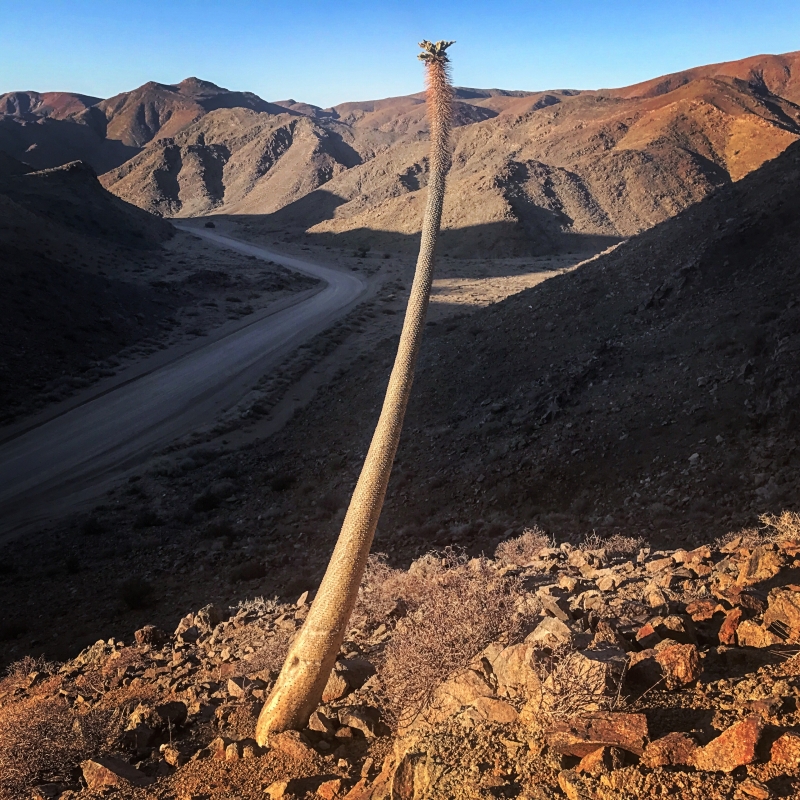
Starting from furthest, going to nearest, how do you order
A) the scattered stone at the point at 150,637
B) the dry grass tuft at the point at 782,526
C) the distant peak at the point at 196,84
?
the distant peak at the point at 196,84, the scattered stone at the point at 150,637, the dry grass tuft at the point at 782,526

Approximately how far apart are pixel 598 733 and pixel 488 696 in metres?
1.21

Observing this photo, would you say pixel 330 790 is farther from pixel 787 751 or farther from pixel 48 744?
pixel 48 744

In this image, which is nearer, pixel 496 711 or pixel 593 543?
pixel 496 711

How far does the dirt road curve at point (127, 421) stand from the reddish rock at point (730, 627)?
15.2 m

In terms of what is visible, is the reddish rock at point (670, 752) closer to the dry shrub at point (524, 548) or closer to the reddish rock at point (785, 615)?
the reddish rock at point (785, 615)

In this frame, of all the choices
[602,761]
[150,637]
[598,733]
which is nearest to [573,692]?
[598,733]

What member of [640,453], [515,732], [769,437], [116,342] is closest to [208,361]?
[116,342]

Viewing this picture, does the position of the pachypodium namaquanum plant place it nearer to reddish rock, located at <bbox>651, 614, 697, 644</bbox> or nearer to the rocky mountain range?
reddish rock, located at <bbox>651, 614, 697, 644</bbox>

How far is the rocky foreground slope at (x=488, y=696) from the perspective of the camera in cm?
407

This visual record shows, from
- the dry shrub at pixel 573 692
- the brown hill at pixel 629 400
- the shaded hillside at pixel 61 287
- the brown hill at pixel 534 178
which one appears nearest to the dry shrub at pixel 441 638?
the dry shrub at pixel 573 692

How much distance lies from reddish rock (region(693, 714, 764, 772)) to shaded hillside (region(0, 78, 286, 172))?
412ft

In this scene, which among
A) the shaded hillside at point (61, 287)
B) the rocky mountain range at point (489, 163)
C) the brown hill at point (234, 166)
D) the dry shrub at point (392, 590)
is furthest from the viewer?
the brown hill at point (234, 166)

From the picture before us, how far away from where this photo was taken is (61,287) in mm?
32312

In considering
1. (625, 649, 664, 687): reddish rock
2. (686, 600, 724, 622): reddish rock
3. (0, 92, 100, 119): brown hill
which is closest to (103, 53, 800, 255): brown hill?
(686, 600, 724, 622): reddish rock
